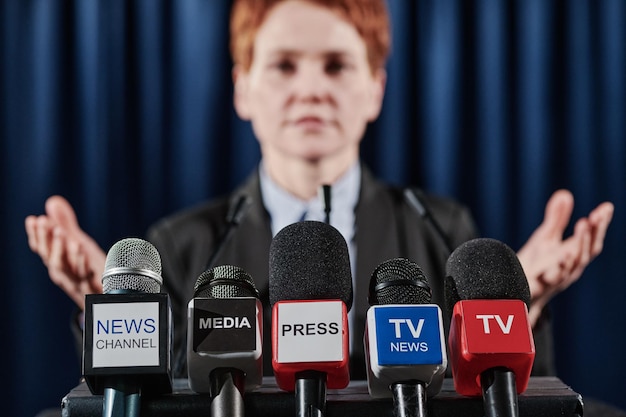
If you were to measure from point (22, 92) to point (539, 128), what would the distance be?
5.47ft

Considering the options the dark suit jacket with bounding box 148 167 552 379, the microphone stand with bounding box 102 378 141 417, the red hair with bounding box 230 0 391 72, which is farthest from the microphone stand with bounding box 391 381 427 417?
the red hair with bounding box 230 0 391 72

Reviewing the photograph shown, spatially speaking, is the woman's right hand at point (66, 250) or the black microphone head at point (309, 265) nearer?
the black microphone head at point (309, 265)

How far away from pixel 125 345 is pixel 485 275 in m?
0.46

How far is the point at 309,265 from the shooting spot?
1.08 metres

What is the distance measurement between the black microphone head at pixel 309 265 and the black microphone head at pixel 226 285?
0.11ft

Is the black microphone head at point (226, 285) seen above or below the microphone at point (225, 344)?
above

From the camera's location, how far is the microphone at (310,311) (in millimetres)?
1000

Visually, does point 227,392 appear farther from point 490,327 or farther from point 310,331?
point 490,327

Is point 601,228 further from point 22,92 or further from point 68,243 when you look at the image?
point 22,92

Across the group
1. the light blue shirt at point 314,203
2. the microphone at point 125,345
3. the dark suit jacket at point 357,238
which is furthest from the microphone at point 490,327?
the light blue shirt at point 314,203

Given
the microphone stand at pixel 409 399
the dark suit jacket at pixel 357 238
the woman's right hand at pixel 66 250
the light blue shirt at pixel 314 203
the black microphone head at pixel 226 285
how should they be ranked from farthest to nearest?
the light blue shirt at pixel 314 203 → the dark suit jacket at pixel 357 238 → the woman's right hand at pixel 66 250 → the black microphone head at pixel 226 285 → the microphone stand at pixel 409 399

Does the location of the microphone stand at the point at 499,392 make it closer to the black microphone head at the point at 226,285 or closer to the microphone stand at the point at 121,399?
the black microphone head at the point at 226,285

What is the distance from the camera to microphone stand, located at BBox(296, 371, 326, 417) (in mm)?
984

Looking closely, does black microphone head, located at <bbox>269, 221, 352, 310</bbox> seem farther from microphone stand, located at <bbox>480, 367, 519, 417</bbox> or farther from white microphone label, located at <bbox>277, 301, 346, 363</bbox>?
microphone stand, located at <bbox>480, 367, 519, 417</bbox>
